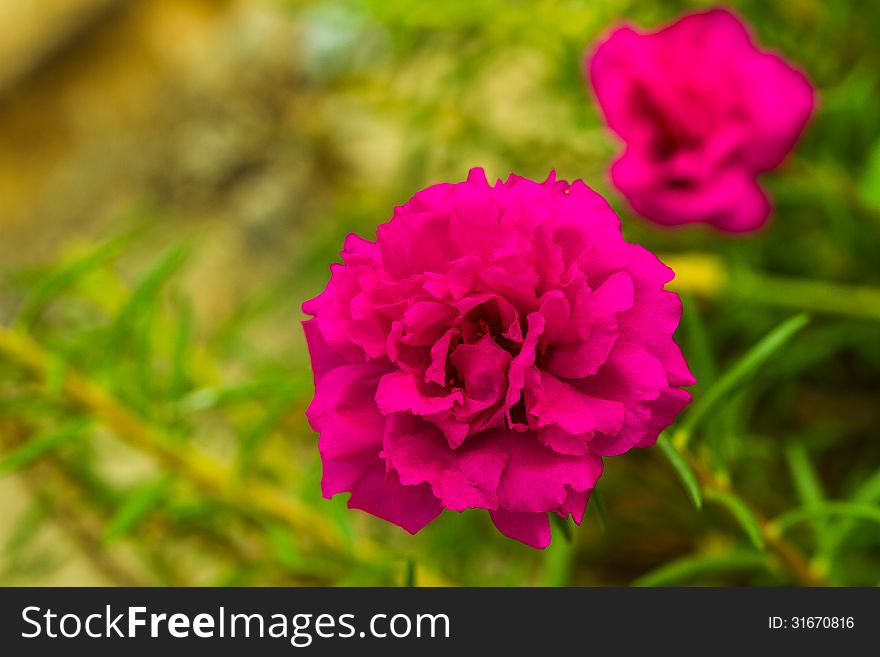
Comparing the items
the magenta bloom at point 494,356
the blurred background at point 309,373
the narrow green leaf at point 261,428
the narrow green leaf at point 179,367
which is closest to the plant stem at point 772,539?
the blurred background at point 309,373

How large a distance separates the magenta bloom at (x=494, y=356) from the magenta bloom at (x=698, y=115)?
20 cm

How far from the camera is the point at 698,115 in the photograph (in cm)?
48

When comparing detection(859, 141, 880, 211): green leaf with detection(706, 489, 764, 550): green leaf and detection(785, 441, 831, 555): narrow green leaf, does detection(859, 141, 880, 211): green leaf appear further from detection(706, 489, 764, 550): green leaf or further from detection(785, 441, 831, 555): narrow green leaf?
detection(706, 489, 764, 550): green leaf

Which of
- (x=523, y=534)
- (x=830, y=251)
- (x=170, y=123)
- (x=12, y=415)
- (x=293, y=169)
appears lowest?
(x=523, y=534)

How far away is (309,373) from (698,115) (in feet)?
1.00

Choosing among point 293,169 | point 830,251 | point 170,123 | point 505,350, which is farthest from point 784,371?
point 170,123

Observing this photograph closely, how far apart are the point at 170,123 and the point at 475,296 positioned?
1.54 meters

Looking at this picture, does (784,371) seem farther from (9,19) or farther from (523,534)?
(9,19)

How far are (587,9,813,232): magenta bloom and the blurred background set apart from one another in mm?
77

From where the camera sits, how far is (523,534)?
265 millimetres

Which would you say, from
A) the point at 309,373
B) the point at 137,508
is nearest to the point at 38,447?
the point at 137,508

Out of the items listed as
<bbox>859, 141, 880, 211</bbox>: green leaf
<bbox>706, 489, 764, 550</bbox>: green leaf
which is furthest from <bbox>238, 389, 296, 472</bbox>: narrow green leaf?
<bbox>859, 141, 880, 211</bbox>: green leaf

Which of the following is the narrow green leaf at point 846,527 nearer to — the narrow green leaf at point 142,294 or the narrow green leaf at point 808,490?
the narrow green leaf at point 808,490

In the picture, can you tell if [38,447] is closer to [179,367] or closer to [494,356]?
[179,367]
